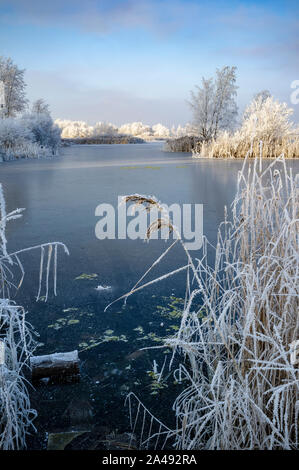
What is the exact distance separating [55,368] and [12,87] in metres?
14.8

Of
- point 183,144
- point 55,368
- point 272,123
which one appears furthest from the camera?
point 183,144

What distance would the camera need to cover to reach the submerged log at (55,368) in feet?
3.43

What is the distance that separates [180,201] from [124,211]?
0.63 meters

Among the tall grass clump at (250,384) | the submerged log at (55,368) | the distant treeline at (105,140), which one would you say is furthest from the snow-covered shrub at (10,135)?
the distant treeline at (105,140)

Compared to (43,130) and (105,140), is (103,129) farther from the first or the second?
(43,130)

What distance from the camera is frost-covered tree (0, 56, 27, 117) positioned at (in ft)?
44.4

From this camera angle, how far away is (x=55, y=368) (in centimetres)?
105

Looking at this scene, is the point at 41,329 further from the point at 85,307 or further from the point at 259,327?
the point at 259,327

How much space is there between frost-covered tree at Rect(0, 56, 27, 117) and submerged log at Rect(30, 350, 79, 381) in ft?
46.1

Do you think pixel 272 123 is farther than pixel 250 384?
Yes

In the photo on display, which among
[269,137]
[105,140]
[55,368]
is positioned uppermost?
[105,140]

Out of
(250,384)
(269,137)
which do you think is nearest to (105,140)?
(269,137)
